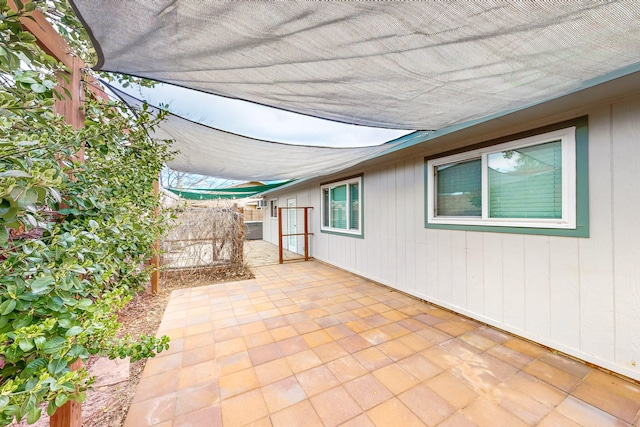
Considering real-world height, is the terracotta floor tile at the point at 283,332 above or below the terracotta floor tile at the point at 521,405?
above

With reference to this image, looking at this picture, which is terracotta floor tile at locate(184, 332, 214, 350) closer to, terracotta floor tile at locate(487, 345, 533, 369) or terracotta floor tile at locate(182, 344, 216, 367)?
terracotta floor tile at locate(182, 344, 216, 367)

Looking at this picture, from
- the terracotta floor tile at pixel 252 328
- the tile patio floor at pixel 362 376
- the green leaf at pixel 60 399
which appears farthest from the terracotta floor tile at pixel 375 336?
the green leaf at pixel 60 399

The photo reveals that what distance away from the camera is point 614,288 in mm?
2059

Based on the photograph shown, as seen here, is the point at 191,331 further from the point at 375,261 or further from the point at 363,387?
the point at 375,261

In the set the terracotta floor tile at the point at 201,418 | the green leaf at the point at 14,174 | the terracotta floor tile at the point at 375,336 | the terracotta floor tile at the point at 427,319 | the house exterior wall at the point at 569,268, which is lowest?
the terracotta floor tile at the point at 201,418

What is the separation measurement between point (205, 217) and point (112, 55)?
14.3ft

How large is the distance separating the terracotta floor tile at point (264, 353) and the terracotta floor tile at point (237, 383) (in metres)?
0.15

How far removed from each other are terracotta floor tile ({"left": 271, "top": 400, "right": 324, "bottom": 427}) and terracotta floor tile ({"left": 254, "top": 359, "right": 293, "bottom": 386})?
0.33 meters

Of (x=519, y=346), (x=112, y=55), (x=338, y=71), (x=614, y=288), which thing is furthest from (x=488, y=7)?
(x=519, y=346)

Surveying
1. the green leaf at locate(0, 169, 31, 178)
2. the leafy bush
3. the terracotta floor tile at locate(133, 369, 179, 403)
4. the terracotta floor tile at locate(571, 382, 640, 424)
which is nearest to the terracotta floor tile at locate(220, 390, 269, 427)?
the terracotta floor tile at locate(133, 369, 179, 403)

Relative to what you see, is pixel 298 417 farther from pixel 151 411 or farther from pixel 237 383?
pixel 151 411

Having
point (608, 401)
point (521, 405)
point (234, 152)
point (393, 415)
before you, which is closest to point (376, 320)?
point (393, 415)

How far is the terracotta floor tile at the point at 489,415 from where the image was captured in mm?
1595

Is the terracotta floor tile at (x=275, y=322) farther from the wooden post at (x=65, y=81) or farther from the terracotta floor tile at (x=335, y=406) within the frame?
the wooden post at (x=65, y=81)
